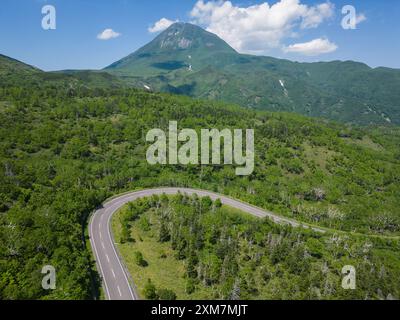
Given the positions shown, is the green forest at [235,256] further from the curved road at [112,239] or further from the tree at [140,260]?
the curved road at [112,239]

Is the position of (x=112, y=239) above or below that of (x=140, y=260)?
above

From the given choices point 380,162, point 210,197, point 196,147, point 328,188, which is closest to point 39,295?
point 210,197

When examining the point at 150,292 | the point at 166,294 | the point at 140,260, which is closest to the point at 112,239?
the point at 140,260

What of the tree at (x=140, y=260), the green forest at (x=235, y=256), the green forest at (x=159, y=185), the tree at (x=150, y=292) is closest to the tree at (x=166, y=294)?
the green forest at (x=235, y=256)

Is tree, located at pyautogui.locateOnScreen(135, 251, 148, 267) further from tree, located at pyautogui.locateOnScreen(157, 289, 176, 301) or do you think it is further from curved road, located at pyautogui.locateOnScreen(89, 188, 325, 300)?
tree, located at pyautogui.locateOnScreen(157, 289, 176, 301)

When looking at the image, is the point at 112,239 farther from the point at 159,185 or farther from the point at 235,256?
the point at 159,185
